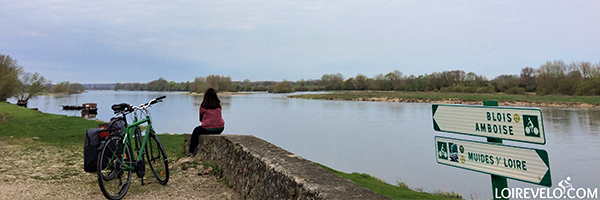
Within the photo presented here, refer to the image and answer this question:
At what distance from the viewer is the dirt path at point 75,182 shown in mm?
3424

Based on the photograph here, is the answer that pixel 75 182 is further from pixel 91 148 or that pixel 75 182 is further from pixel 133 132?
pixel 133 132

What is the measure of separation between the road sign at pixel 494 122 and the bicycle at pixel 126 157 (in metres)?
3.01

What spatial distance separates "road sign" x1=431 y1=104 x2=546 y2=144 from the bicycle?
3011 millimetres

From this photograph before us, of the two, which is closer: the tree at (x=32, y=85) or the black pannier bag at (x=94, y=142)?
the black pannier bag at (x=94, y=142)

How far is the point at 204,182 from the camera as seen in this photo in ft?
13.5

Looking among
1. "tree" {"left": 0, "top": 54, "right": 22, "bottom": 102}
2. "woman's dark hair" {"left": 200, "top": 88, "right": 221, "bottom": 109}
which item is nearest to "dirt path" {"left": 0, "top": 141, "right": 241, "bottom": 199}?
"woman's dark hair" {"left": 200, "top": 88, "right": 221, "bottom": 109}

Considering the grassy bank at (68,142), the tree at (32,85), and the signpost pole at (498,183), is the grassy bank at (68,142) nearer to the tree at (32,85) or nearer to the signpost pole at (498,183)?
the signpost pole at (498,183)

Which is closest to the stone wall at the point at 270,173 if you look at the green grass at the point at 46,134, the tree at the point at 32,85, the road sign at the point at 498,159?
the road sign at the point at 498,159

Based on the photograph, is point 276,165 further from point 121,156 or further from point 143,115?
point 143,115

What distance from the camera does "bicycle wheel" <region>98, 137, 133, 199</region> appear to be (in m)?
3.04

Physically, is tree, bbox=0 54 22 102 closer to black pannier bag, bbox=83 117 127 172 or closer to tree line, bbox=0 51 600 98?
tree line, bbox=0 51 600 98

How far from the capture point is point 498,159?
2.09 meters

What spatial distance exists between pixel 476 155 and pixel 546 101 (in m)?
45.9

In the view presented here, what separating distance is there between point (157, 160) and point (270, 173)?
67.7 inches
